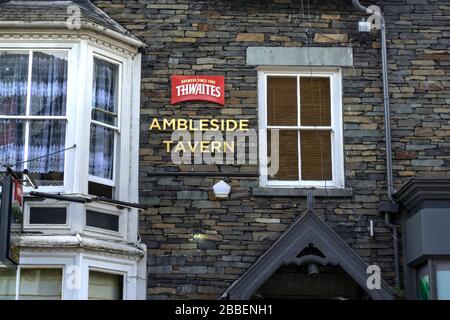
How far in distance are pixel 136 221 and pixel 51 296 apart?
4.96 ft

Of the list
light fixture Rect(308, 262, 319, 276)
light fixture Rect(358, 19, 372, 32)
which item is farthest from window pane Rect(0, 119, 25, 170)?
light fixture Rect(358, 19, 372, 32)

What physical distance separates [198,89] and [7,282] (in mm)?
3573

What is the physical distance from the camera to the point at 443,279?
1105 centimetres

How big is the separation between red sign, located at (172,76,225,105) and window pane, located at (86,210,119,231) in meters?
1.82

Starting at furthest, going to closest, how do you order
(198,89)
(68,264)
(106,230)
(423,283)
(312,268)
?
1. (198,89)
2. (106,230)
3. (423,283)
4. (312,268)
5. (68,264)

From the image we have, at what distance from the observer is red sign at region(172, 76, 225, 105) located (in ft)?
40.4

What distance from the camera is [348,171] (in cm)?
1221

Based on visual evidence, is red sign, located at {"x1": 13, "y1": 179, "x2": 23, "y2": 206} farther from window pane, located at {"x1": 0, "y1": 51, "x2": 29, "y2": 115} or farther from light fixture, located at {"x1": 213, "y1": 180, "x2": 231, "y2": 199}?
light fixture, located at {"x1": 213, "y1": 180, "x2": 231, "y2": 199}

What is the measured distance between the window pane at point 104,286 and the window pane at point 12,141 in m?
1.71

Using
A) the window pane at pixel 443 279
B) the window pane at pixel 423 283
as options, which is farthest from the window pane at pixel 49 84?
the window pane at pixel 443 279

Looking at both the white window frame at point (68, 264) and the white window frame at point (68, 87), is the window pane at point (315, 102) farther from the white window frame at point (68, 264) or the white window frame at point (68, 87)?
the white window frame at point (68, 264)

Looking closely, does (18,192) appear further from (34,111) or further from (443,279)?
(443,279)

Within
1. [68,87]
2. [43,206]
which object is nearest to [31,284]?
[43,206]

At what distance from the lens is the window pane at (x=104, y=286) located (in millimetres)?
11328
